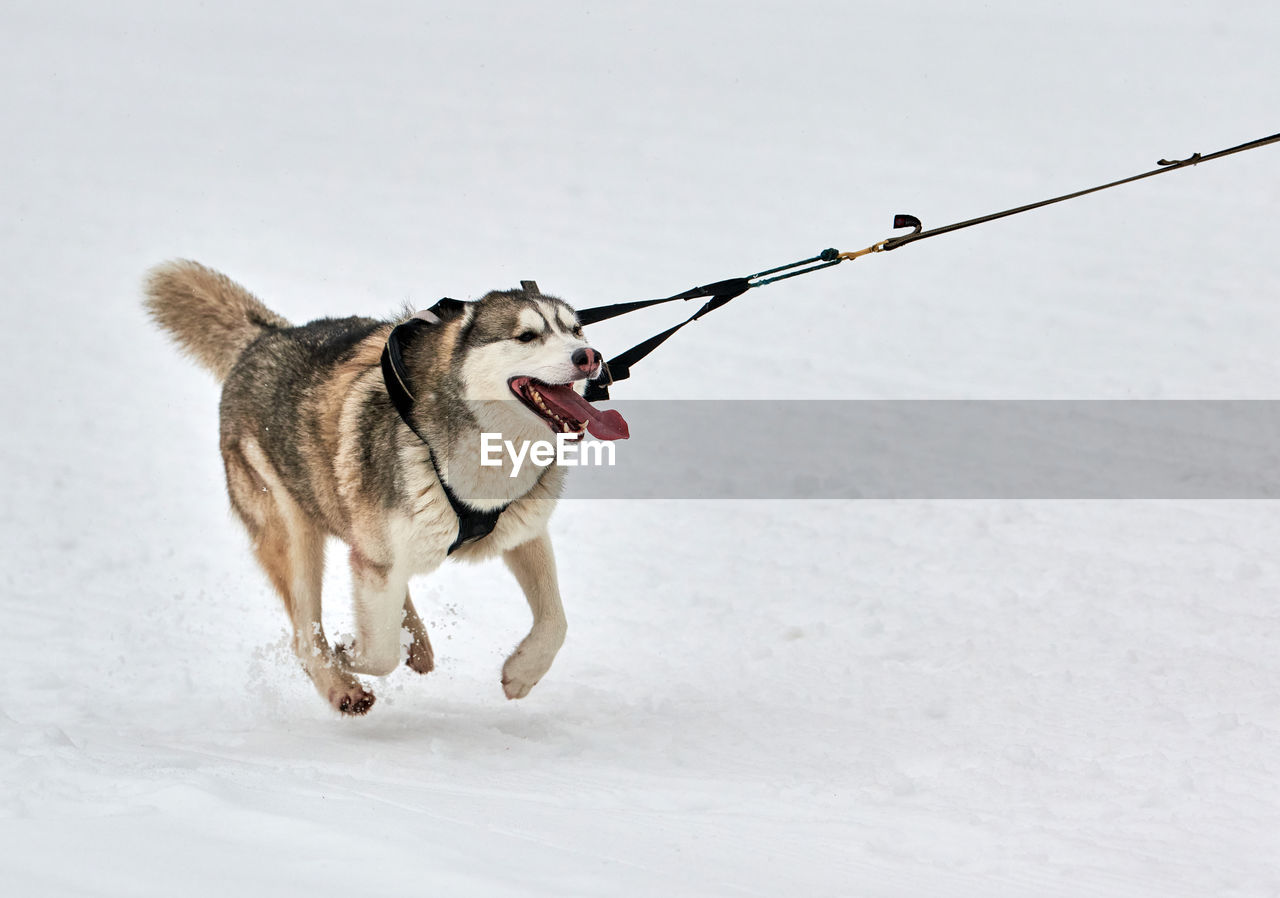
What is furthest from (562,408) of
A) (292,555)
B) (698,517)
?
(698,517)

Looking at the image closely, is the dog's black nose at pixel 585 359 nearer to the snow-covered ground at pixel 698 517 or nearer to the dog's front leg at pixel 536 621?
the dog's front leg at pixel 536 621

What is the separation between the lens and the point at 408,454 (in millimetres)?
4031

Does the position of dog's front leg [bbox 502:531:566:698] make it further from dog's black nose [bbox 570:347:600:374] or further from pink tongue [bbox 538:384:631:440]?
dog's black nose [bbox 570:347:600:374]

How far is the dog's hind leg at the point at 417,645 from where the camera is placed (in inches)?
187

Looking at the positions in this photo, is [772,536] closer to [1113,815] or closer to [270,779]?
[1113,815]

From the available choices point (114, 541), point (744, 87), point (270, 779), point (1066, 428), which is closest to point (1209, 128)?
point (744, 87)

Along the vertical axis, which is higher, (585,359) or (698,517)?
(585,359)

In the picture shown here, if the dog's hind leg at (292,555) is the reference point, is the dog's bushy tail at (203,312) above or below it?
above

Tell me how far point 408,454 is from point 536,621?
705mm

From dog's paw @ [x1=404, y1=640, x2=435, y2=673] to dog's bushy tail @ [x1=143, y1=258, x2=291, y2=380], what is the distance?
129 cm

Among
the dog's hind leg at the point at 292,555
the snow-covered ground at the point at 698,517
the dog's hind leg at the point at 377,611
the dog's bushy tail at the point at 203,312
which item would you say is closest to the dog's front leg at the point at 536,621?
the snow-covered ground at the point at 698,517

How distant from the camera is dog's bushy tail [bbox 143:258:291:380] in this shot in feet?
16.3

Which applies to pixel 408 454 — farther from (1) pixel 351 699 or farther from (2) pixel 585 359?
(1) pixel 351 699

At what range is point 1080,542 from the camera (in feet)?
19.7
